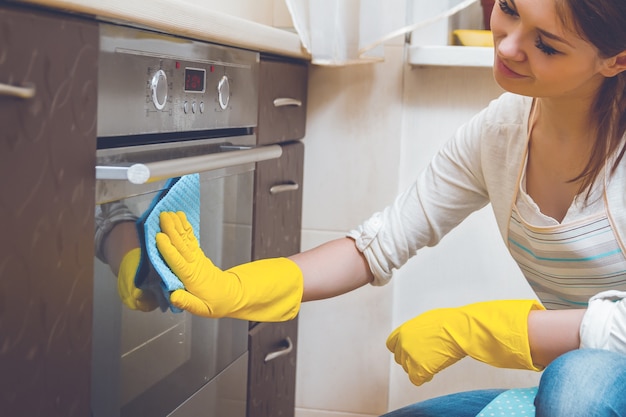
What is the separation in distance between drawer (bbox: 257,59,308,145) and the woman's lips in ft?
1.70

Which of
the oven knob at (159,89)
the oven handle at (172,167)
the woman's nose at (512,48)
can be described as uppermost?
the woman's nose at (512,48)

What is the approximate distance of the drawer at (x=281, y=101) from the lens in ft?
4.97

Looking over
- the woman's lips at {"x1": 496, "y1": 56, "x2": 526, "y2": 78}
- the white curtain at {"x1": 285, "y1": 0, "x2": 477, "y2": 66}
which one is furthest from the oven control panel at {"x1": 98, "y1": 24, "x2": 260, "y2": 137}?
the woman's lips at {"x1": 496, "y1": 56, "x2": 526, "y2": 78}

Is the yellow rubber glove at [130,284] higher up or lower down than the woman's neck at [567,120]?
lower down

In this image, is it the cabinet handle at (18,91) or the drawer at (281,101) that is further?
the drawer at (281,101)

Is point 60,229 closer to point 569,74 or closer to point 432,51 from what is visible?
point 569,74

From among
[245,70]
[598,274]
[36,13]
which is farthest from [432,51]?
[36,13]

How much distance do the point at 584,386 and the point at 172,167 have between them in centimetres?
53

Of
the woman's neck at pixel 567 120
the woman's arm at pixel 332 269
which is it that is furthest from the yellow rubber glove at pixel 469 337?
the woman's neck at pixel 567 120

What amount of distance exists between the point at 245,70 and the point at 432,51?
1.64ft

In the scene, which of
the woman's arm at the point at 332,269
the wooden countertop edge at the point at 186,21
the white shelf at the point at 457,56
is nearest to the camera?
the wooden countertop edge at the point at 186,21

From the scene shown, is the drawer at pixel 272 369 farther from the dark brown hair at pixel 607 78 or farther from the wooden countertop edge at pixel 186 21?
the dark brown hair at pixel 607 78

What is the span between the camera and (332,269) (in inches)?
49.6

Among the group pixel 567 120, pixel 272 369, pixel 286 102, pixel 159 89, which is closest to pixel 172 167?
pixel 159 89
